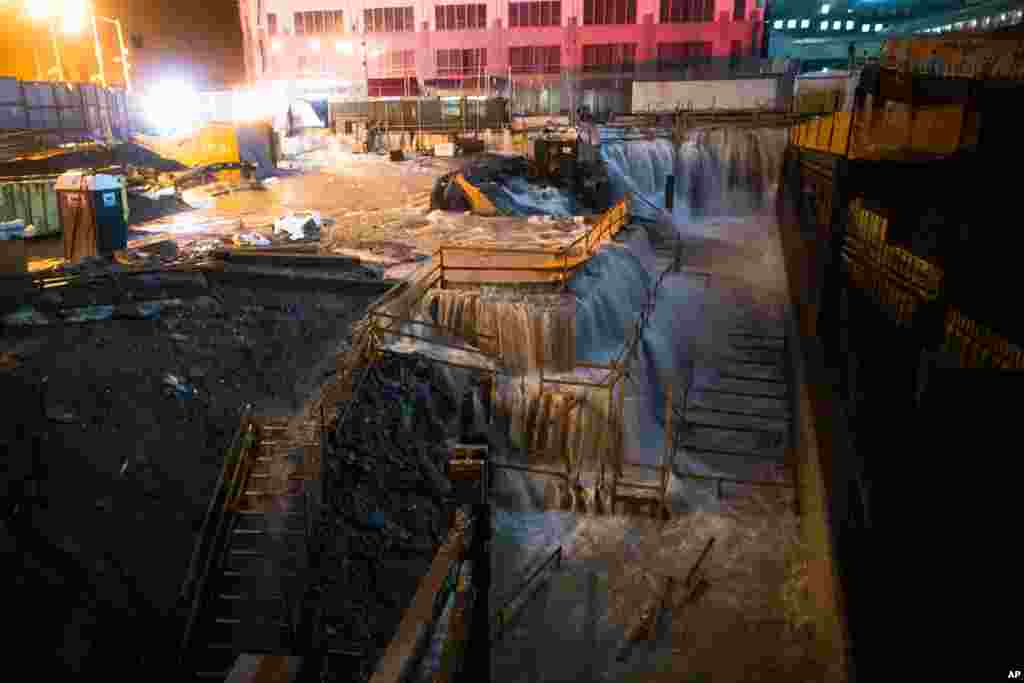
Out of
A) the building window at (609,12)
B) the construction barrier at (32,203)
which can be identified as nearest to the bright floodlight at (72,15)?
the construction barrier at (32,203)

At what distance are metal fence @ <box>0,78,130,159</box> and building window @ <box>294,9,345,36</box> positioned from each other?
24255 millimetres

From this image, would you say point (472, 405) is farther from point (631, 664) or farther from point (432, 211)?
point (432, 211)

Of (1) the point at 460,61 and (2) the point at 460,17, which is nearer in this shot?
(2) the point at 460,17

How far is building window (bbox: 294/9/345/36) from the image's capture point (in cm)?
4812

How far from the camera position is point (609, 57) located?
4522cm

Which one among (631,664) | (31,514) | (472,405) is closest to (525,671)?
(631,664)

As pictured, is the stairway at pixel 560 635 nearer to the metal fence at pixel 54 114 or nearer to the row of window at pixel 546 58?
the metal fence at pixel 54 114

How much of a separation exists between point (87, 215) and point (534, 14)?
37902 millimetres

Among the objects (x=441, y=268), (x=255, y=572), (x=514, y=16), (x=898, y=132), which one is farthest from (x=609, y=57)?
(x=255, y=572)

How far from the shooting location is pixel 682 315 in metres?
20.3

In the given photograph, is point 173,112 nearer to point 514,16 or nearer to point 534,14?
point 514,16

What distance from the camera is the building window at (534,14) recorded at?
45.2 m

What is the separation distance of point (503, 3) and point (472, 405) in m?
40.0

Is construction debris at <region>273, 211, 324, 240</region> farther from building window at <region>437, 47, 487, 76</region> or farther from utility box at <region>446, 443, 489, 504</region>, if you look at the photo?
building window at <region>437, 47, 487, 76</region>
